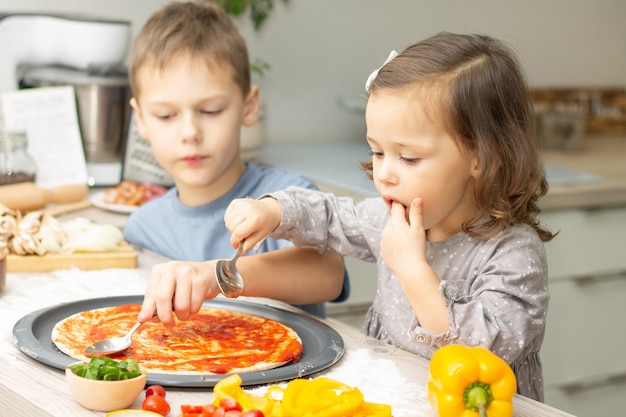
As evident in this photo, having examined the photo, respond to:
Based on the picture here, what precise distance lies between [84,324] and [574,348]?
1711 millimetres

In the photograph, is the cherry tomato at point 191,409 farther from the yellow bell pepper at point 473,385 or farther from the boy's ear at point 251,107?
the boy's ear at point 251,107

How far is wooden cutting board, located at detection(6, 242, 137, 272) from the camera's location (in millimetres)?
1525

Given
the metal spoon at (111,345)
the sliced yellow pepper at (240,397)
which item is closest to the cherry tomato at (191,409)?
the sliced yellow pepper at (240,397)

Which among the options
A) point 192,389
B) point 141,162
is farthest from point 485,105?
point 141,162

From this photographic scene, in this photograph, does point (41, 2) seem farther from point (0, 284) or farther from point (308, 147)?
point (0, 284)

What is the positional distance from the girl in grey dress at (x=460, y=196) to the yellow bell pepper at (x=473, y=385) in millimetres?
158

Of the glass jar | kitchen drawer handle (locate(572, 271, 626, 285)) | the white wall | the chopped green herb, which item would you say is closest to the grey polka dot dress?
the chopped green herb

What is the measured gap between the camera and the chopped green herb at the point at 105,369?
0.93 m

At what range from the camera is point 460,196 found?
120 centimetres

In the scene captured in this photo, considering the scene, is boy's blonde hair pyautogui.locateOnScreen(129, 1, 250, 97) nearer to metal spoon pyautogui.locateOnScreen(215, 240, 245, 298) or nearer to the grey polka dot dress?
the grey polka dot dress

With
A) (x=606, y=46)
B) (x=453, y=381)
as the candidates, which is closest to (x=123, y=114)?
(x=453, y=381)

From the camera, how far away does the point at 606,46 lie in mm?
3697

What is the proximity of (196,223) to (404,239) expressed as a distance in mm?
713

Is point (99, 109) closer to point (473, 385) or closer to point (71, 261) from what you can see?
point (71, 261)
